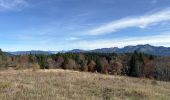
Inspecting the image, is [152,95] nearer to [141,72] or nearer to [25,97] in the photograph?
[25,97]

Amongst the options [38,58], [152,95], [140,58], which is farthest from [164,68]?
[152,95]

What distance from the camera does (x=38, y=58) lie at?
13338cm

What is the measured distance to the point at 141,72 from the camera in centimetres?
10638

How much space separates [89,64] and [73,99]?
114150mm

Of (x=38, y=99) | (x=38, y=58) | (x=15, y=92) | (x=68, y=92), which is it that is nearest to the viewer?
(x=38, y=99)

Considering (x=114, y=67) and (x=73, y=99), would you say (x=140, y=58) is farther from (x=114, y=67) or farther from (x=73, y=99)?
(x=73, y=99)

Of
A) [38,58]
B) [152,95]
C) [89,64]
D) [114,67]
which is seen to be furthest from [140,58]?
[152,95]

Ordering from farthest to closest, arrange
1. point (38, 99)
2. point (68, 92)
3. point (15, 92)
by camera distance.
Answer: point (68, 92)
point (15, 92)
point (38, 99)

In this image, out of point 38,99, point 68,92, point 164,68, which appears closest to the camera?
point 38,99

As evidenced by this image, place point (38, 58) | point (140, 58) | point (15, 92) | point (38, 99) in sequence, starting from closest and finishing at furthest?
point (38, 99), point (15, 92), point (140, 58), point (38, 58)

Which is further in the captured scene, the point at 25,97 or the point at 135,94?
the point at 135,94

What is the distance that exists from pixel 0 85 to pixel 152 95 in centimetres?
817

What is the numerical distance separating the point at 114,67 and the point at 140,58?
10.6 metres

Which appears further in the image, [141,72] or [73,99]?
[141,72]
